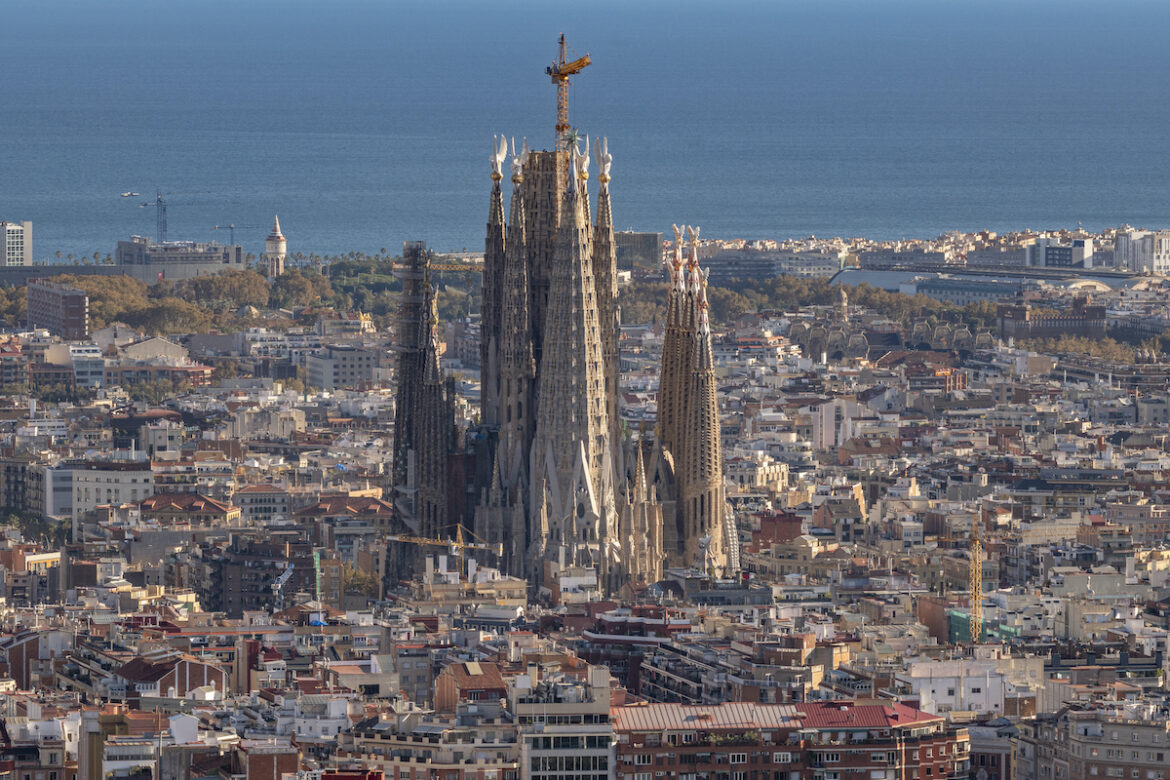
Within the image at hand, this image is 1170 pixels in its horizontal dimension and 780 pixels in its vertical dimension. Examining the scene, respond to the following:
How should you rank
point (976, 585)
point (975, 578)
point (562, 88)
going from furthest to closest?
1. point (562, 88)
2. point (975, 578)
3. point (976, 585)

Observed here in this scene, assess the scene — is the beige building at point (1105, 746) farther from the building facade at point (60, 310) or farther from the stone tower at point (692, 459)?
the building facade at point (60, 310)

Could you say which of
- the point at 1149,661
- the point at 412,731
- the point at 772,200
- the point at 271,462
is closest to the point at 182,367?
the point at 271,462

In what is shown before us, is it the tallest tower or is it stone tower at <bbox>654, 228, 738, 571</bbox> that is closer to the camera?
the tallest tower

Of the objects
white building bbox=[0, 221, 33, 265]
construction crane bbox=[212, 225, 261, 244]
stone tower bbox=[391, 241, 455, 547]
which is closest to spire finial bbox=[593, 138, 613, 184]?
stone tower bbox=[391, 241, 455, 547]

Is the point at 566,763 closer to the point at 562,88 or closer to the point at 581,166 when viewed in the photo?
the point at 581,166

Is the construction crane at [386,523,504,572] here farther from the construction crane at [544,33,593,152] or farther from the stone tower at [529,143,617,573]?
the construction crane at [544,33,593,152]

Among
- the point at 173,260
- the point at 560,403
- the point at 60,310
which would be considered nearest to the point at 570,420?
the point at 560,403
